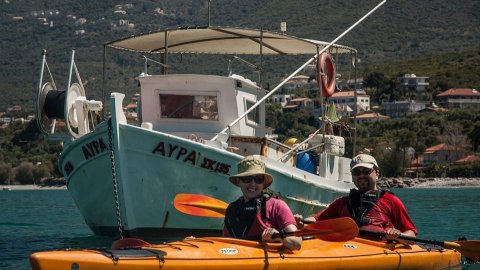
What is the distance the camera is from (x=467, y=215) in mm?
40562

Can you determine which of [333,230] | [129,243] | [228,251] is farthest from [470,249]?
[129,243]

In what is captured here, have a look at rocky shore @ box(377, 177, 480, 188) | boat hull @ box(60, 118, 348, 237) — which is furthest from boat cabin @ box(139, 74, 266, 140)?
rocky shore @ box(377, 177, 480, 188)

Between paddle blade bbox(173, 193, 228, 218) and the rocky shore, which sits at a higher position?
paddle blade bbox(173, 193, 228, 218)

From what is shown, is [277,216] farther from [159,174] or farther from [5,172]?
[5,172]

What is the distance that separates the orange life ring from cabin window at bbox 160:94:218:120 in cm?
243

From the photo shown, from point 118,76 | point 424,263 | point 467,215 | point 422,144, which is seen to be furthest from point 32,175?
point 424,263

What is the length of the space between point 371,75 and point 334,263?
152 m

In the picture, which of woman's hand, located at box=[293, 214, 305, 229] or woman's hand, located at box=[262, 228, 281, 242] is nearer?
woman's hand, located at box=[262, 228, 281, 242]

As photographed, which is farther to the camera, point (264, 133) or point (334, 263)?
point (264, 133)

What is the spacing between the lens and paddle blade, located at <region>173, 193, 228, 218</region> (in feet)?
67.5

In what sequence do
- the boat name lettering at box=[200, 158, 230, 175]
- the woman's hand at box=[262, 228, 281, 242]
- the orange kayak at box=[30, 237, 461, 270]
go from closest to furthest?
the orange kayak at box=[30, 237, 461, 270]
the woman's hand at box=[262, 228, 281, 242]
the boat name lettering at box=[200, 158, 230, 175]

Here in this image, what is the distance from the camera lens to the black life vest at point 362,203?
1419 centimetres

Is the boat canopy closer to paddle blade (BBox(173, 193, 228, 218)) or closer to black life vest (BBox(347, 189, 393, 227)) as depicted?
paddle blade (BBox(173, 193, 228, 218))

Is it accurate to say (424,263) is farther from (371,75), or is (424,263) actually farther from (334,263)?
(371,75)
